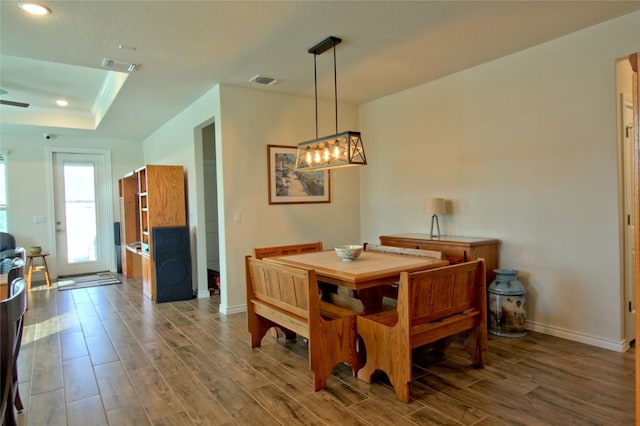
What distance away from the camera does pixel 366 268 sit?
2.80 metres

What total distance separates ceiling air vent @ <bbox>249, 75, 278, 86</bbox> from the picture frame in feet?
2.44

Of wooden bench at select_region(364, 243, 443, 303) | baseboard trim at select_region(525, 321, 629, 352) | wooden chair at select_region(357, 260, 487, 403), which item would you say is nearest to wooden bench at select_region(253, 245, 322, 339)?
wooden bench at select_region(364, 243, 443, 303)

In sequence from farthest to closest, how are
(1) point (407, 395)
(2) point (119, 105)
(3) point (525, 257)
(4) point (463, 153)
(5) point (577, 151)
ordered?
(2) point (119, 105)
(4) point (463, 153)
(3) point (525, 257)
(5) point (577, 151)
(1) point (407, 395)

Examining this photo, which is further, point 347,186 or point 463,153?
point 347,186

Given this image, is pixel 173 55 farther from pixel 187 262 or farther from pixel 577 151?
pixel 577 151

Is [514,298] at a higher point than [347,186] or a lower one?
lower

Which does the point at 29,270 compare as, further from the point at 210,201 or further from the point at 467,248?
the point at 467,248

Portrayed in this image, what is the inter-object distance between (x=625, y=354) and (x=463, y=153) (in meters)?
2.26

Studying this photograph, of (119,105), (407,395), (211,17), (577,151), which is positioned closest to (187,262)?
(119,105)

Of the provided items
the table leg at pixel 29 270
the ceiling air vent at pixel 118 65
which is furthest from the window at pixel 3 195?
the ceiling air vent at pixel 118 65

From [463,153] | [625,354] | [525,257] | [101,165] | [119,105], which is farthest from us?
[101,165]

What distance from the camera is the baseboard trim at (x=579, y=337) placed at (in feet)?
10.1

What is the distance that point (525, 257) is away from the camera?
3639 millimetres

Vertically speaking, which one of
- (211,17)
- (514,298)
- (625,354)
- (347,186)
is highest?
(211,17)
